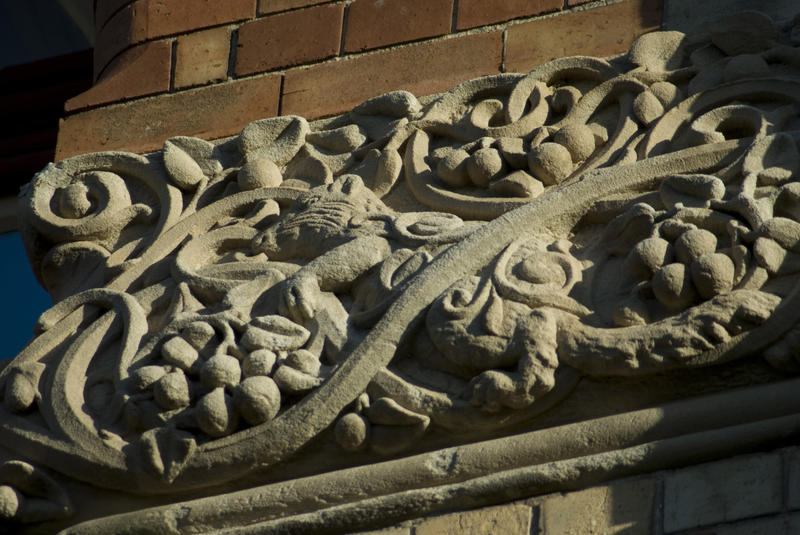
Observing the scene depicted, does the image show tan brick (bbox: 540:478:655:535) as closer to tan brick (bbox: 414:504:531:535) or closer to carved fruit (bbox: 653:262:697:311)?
tan brick (bbox: 414:504:531:535)

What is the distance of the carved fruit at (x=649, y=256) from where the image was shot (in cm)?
275

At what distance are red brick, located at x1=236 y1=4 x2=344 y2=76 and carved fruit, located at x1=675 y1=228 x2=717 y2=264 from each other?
45.3 inches

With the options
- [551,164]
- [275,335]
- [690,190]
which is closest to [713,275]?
[690,190]

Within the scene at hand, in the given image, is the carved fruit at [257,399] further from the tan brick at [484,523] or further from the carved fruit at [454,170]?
the carved fruit at [454,170]

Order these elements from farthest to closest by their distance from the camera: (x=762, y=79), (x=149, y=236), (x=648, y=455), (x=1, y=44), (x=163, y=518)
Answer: (x=1, y=44) → (x=149, y=236) → (x=762, y=79) → (x=163, y=518) → (x=648, y=455)

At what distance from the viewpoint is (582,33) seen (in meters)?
3.41

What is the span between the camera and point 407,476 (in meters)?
2.71

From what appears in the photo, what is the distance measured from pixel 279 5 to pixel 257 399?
126cm

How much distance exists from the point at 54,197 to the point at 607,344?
1.35 meters

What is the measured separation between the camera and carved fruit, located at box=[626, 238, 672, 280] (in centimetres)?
275

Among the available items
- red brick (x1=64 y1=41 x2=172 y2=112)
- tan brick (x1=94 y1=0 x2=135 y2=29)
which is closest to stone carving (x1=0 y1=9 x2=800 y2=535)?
red brick (x1=64 y1=41 x2=172 y2=112)

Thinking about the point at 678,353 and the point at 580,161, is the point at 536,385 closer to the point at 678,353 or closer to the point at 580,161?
the point at 678,353

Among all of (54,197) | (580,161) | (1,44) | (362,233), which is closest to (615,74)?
(580,161)

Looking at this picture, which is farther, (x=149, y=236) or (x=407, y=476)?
(x=149, y=236)
